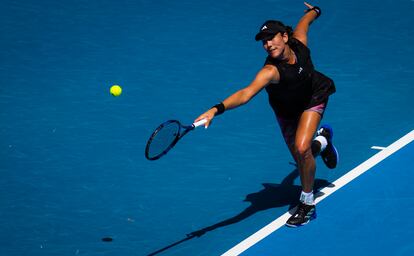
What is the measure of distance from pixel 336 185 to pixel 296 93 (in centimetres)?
168

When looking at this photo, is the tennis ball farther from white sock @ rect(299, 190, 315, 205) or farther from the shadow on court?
white sock @ rect(299, 190, 315, 205)

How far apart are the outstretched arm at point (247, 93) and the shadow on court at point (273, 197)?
68.4 inches

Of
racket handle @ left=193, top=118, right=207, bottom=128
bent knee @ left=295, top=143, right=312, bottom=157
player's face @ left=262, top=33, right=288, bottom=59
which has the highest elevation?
player's face @ left=262, top=33, right=288, bottom=59

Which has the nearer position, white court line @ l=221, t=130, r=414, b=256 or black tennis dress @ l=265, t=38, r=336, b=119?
white court line @ l=221, t=130, r=414, b=256

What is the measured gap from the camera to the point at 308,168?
8.76 meters

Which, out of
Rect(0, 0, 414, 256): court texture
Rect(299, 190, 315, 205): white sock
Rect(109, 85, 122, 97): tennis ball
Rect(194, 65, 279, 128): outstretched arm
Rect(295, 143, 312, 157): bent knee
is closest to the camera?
Rect(194, 65, 279, 128): outstretched arm

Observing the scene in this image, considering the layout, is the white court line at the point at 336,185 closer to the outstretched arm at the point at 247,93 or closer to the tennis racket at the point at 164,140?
the tennis racket at the point at 164,140

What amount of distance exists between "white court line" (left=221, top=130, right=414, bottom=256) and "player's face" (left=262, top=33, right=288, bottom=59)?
1958 mm

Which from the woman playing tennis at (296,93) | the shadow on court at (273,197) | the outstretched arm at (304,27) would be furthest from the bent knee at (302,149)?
the outstretched arm at (304,27)

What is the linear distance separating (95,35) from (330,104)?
5.27 m

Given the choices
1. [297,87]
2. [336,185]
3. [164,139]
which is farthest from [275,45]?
[336,185]

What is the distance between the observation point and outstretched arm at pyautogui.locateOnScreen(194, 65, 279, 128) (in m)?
7.52

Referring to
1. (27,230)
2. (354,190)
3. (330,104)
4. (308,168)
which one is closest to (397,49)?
(330,104)

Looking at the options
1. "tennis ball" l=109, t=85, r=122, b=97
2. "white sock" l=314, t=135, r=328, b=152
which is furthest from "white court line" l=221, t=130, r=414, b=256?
"tennis ball" l=109, t=85, r=122, b=97
